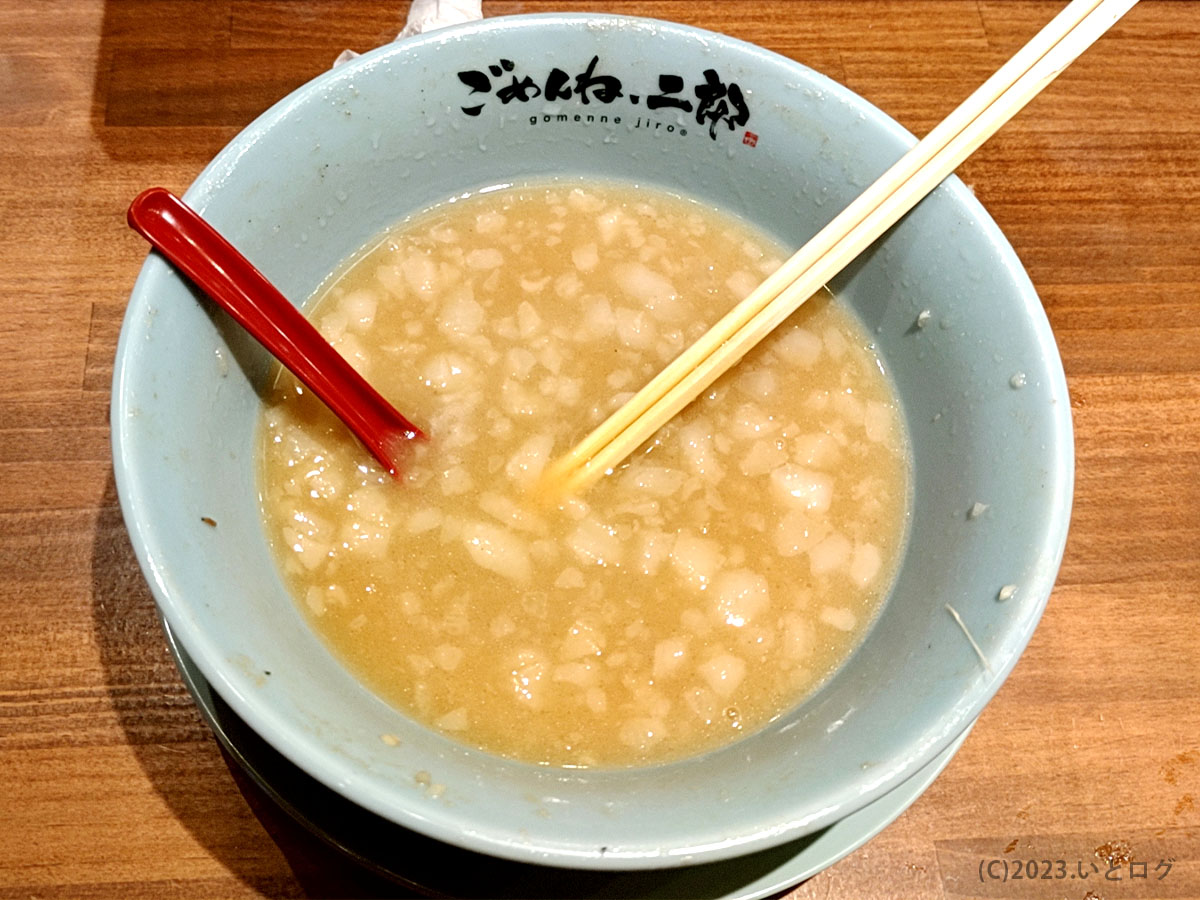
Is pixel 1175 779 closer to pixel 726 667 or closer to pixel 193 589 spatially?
pixel 726 667

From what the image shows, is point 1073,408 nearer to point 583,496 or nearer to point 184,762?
point 583,496

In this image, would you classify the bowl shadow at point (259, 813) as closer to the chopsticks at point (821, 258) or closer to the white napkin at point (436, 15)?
the chopsticks at point (821, 258)

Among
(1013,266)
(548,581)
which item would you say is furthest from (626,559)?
(1013,266)

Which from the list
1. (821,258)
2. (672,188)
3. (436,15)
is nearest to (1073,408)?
(821,258)

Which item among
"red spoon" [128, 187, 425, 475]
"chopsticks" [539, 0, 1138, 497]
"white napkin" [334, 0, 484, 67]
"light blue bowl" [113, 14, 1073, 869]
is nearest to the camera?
"light blue bowl" [113, 14, 1073, 869]

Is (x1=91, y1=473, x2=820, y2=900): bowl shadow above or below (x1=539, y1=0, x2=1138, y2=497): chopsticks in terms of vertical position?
below

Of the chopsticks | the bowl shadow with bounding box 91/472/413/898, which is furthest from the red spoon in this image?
the bowl shadow with bounding box 91/472/413/898

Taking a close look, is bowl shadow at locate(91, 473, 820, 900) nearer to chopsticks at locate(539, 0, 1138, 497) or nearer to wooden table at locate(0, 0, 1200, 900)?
wooden table at locate(0, 0, 1200, 900)
